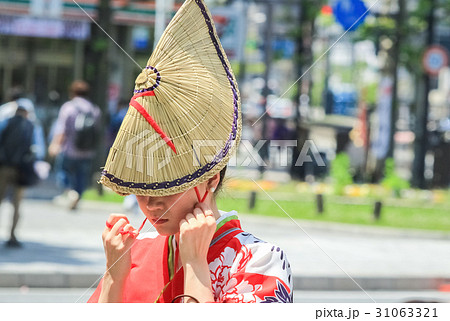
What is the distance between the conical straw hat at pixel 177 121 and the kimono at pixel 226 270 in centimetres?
17

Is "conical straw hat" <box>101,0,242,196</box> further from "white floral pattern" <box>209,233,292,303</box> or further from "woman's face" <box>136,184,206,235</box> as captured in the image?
"white floral pattern" <box>209,233,292,303</box>

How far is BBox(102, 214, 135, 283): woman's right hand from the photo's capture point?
6.06ft

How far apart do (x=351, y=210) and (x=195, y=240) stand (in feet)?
39.7

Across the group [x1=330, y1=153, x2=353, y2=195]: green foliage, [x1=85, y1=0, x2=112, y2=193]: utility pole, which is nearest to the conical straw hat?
[x1=85, y1=0, x2=112, y2=193]: utility pole

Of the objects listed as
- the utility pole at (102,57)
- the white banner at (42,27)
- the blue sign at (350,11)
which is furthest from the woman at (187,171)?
the white banner at (42,27)

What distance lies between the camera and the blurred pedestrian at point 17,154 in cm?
868

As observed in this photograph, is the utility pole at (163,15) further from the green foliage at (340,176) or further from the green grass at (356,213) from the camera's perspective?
the green foliage at (340,176)

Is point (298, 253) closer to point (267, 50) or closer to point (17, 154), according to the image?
point (17, 154)

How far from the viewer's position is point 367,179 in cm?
1869

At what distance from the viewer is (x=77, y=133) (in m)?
11.2

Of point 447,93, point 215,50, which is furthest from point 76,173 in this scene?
point 447,93

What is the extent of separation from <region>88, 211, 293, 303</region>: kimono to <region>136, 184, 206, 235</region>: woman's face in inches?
3.8

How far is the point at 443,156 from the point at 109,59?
8.38 meters

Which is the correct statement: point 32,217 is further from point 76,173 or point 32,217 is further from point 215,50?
point 215,50
